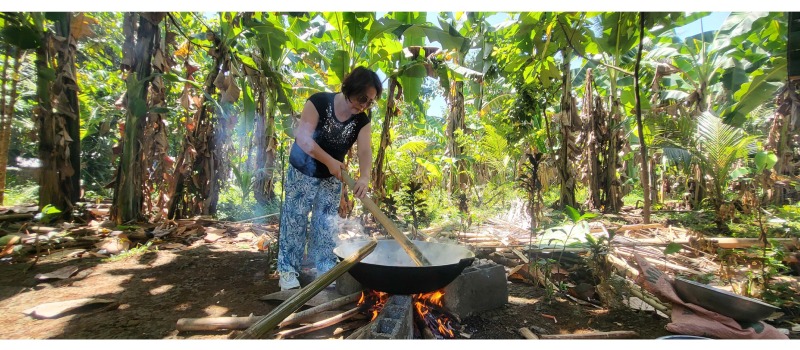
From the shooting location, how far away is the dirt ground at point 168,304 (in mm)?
1053

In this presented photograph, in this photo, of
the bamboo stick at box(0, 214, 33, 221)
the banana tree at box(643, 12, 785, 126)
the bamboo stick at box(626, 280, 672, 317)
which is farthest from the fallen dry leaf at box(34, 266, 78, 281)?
the banana tree at box(643, 12, 785, 126)

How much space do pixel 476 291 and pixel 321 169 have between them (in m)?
0.81

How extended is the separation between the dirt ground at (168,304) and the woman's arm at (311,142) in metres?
0.58

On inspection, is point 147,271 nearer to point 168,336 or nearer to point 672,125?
point 168,336

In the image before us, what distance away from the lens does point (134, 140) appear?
7.76ft

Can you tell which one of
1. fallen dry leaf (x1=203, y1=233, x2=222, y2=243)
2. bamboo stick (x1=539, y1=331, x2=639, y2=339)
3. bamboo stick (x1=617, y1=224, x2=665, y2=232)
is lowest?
bamboo stick (x1=539, y1=331, x2=639, y2=339)

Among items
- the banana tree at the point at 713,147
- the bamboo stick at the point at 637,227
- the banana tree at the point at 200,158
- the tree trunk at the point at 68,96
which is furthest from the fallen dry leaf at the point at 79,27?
the banana tree at the point at 713,147

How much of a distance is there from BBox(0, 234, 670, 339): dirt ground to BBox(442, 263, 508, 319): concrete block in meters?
0.04

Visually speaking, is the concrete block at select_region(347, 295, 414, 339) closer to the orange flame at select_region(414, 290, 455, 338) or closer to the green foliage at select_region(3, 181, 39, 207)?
the orange flame at select_region(414, 290, 455, 338)

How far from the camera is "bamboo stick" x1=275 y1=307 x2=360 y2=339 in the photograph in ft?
3.52

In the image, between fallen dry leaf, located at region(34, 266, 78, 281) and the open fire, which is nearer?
the open fire

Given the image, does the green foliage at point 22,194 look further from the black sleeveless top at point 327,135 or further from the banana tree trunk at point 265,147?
the black sleeveless top at point 327,135
